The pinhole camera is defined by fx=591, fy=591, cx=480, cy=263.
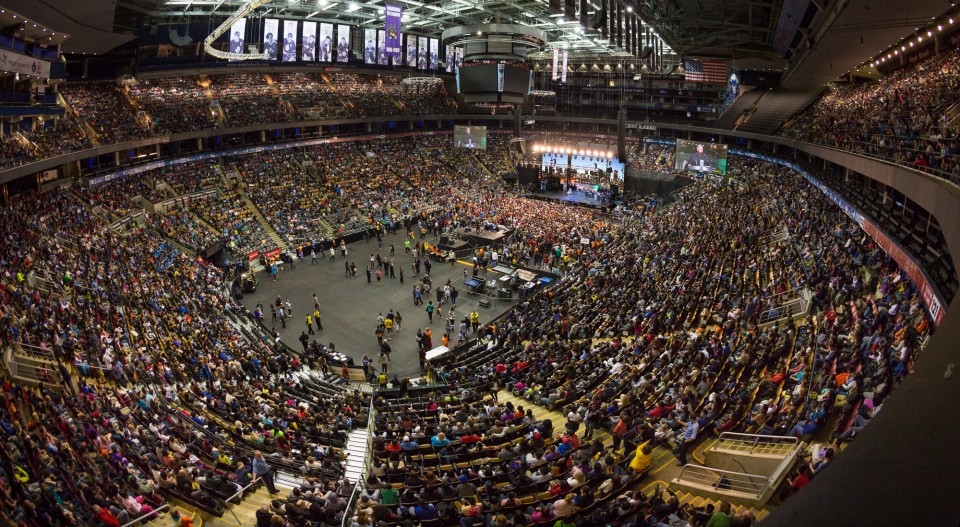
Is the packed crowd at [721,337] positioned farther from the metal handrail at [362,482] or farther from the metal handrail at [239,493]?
the metal handrail at [239,493]

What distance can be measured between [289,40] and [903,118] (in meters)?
42.6

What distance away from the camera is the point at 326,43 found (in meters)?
49.2

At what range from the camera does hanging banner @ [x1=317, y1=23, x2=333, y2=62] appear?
48812 millimetres

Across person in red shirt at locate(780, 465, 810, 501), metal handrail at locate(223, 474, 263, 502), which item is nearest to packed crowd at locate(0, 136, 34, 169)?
metal handrail at locate(223, 474, 263, 502)

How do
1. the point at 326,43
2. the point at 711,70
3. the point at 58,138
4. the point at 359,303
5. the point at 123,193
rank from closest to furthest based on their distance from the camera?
1. the point at 359,303
2. the point at 58,138
3. the point at 123,193
4. the point at 711,70
5. the point at 326,43

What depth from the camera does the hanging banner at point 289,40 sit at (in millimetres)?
47072

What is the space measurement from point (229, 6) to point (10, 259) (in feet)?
89.4

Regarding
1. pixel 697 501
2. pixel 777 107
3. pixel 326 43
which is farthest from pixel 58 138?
pixel 777 107

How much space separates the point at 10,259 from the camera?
20.0 m

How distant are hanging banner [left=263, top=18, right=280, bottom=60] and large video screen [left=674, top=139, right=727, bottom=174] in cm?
3164

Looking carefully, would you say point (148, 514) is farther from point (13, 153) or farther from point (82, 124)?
point (82, 124)

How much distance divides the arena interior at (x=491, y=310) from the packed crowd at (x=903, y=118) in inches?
7.2

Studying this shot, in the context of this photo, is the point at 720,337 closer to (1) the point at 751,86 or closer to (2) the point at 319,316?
(2) the point at 319,316

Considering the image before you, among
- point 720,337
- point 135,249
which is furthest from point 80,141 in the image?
point 720,337
